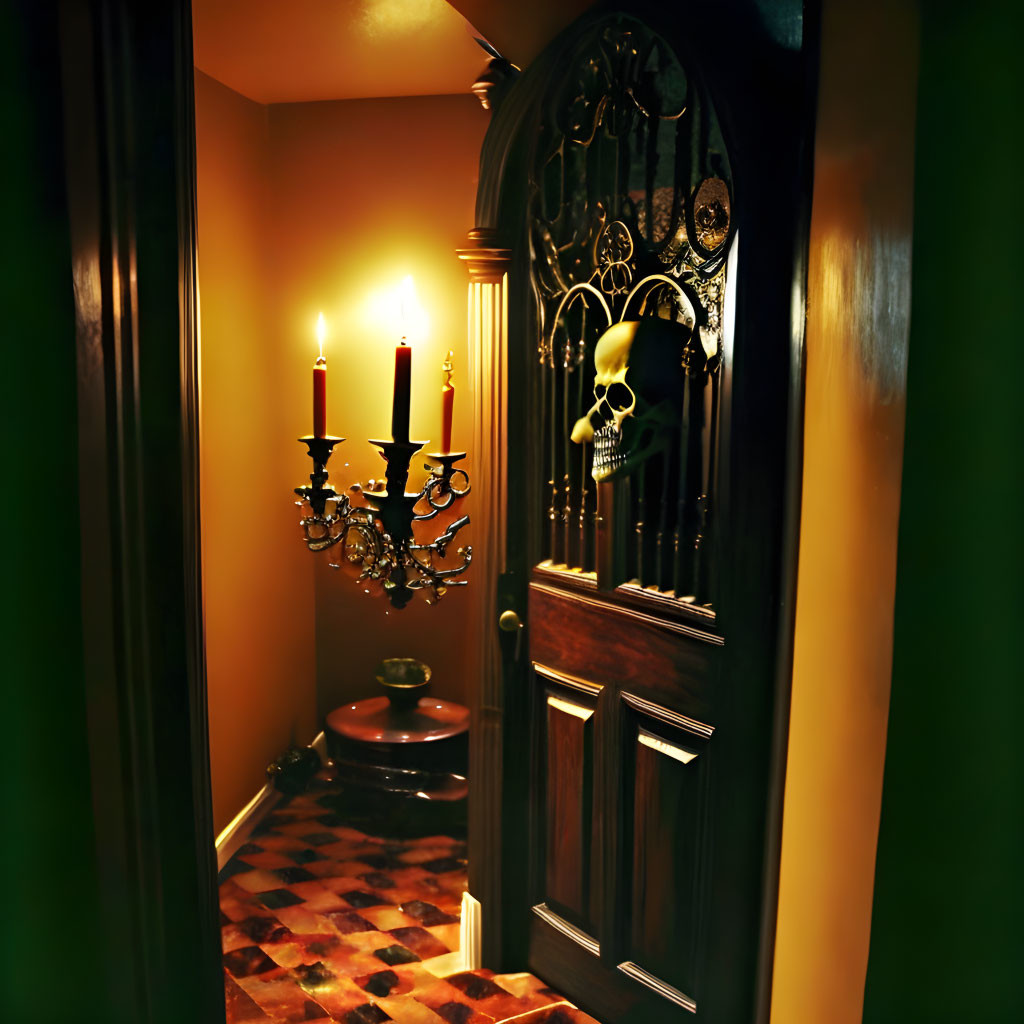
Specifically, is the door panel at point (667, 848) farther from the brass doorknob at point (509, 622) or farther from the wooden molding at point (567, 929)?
the brass doorknob at point (509, 622)

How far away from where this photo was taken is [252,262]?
3.39m

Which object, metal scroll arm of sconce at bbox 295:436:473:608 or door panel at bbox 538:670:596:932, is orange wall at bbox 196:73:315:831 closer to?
metal scroll arm of sconce at bbox 295:436:473:608

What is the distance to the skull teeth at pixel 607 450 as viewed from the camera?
196 centimetres

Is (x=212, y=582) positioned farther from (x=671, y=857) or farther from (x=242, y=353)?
(x=671, y=857)

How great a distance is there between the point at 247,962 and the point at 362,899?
0.46 metres

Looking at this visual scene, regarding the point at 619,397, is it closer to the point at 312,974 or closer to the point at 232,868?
the point at 312,974

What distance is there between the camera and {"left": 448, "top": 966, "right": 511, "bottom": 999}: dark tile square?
2369mm

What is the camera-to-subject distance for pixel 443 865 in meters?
3.13

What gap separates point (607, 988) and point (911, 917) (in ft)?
4.52

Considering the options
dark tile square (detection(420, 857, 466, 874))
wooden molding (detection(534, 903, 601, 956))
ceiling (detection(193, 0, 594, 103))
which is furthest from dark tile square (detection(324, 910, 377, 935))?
ceiling (detection(193, 0, 594, 103))

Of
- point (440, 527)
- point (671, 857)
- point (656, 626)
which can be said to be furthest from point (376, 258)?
point (671, 857)

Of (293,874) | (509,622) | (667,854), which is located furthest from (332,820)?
(667,854)

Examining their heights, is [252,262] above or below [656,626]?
above

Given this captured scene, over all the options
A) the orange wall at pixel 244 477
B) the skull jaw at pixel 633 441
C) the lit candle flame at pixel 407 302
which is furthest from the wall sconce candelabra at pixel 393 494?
the orange wall at pixel 244 477
